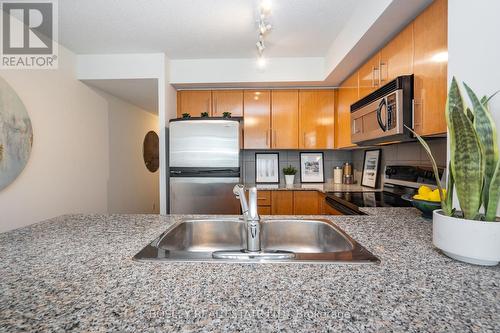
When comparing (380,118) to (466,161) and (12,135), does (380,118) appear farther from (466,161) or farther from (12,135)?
(12,135)

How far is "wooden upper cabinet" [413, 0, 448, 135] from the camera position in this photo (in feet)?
4.40

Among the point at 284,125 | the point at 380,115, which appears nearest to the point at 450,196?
the point at 380,115

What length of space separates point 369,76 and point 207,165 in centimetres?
182

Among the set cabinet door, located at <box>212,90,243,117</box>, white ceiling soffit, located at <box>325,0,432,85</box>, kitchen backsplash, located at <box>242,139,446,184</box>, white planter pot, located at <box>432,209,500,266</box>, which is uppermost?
white ceiling soffit, located at <box>325,0,432,85</box>

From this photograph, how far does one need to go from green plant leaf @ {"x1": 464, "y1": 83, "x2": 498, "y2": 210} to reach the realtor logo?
273 centimetres

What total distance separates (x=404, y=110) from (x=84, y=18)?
8.68 feet

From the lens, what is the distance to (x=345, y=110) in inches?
111

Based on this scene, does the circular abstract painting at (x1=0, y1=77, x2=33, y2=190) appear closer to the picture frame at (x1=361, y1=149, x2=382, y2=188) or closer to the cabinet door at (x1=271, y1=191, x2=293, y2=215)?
the cabinet door at (x1=271, y1=191, x2=293, y2=215)

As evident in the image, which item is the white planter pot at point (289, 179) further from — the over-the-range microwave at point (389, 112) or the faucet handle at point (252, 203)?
the faucet handle at point (252, 203)

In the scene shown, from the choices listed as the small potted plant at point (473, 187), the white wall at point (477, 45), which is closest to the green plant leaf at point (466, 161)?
the small potted plant at point (473, 187)

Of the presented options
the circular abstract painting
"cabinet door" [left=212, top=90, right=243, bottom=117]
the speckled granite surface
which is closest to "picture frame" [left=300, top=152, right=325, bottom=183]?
"cabinet door" [left=212, top=90, right=243, bottom=117]

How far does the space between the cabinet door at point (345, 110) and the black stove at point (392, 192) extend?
536 millimetres

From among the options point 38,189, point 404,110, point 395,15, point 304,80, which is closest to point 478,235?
point 404,110

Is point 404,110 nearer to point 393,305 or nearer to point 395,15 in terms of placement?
point 395,15
